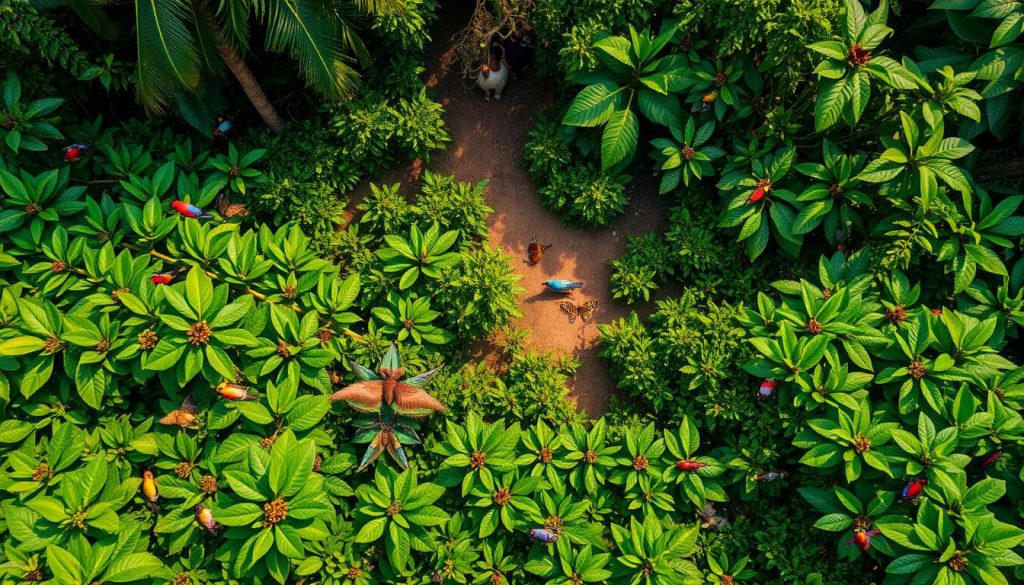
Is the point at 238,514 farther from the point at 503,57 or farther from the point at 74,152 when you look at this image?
the point at 503,57

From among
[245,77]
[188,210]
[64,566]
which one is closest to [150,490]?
[64,566]

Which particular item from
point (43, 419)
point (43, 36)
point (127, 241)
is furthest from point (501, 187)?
point (43, 419)

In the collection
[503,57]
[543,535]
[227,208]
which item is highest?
[503,57]

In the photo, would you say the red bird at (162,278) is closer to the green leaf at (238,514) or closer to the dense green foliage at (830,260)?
the green leaf at (238,514)

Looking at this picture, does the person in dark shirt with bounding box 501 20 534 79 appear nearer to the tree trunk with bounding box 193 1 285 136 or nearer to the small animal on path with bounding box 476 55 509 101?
the small animal on path with bounding box 476 55 509 101

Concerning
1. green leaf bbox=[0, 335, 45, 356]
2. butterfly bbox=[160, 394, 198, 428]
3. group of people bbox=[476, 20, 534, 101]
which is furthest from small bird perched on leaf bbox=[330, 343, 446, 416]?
group of people bbox=[476, 20, 534, 101]

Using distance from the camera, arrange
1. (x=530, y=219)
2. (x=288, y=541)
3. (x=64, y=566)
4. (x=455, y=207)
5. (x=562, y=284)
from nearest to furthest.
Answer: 1. (x=64, y=566)
2. (x=288, y=541)
3. (x=455, y=207)
4. (x=562, y=284)
5. (x=530, y=219)
